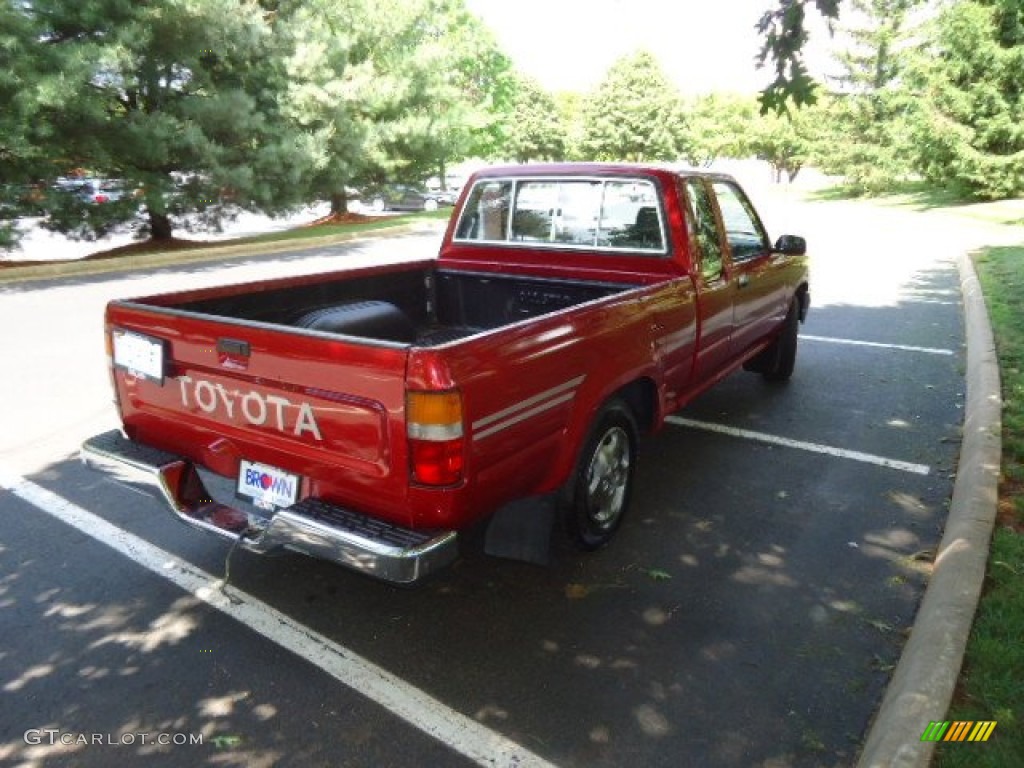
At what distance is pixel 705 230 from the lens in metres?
4.69

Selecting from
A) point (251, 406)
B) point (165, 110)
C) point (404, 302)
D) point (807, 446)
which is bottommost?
point (807, 446)

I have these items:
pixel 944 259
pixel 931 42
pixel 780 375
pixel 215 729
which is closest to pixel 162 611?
pixel 215 729

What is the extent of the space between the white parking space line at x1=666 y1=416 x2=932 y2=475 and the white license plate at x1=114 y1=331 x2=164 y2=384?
12.4 ft

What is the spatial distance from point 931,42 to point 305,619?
32.8 metres

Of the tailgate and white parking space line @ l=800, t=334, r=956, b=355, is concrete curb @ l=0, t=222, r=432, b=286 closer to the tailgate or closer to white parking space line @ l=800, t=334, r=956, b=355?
the tailgate

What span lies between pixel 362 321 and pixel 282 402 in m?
1.28

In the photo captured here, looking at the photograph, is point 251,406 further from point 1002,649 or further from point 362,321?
point 1002,649

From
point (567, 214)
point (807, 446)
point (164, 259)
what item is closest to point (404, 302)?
point (567, 214)

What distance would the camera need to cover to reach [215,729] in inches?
103

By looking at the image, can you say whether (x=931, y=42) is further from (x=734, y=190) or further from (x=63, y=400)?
(x=63, y=400)

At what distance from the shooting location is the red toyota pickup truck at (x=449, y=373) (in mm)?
2633

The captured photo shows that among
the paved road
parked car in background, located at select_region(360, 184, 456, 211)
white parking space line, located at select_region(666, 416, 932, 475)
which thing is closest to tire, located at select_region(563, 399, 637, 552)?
the paved road

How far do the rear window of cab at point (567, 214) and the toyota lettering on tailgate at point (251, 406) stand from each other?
2553 mm

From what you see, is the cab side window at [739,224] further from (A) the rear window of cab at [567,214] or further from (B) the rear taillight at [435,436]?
(B) the rear taillight at [435,436]
